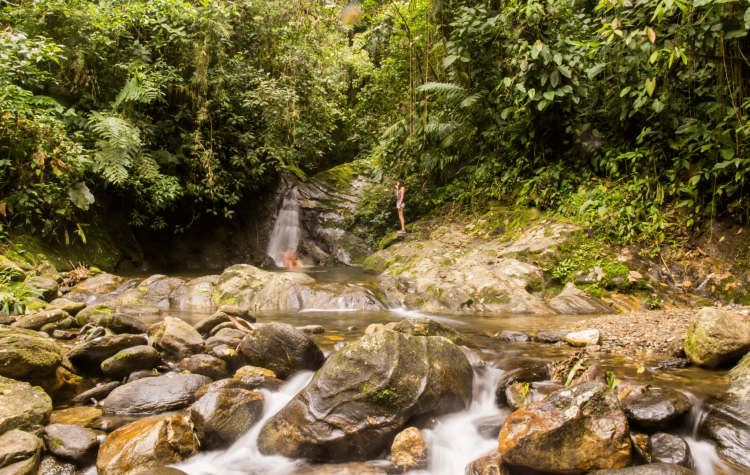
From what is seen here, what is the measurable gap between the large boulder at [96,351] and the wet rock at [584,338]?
487 centimetres

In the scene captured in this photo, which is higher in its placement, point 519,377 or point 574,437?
point 574,437

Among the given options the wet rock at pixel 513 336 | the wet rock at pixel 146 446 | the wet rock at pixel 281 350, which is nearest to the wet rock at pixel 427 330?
the wet rock at pixel 513 336

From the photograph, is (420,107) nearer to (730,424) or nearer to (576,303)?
(576,303)

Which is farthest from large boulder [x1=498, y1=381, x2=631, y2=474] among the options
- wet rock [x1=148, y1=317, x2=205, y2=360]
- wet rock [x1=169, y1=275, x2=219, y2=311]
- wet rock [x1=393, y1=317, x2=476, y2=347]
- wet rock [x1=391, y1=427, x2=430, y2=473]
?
wet rock [x1=169, y1=275, x2=219, y2=311]

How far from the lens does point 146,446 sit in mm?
2723

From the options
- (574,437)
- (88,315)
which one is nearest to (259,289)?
(88,315)

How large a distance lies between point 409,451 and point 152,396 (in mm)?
2289

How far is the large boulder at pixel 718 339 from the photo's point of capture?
134 inches

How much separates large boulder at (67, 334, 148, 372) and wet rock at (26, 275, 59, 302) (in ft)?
8.60

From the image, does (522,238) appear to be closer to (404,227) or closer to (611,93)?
(611,93)

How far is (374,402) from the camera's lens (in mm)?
2957

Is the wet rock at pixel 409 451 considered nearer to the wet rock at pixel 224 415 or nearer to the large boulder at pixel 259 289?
the wet rock at pixel 224 415

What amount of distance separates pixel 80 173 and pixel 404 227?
7.89 metres

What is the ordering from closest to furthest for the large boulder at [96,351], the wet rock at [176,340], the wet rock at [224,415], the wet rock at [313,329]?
the wet rock at [224,415] → the large boulder at [96,351] → the wet rock at [176,340] → the wet rock at [313,329]
